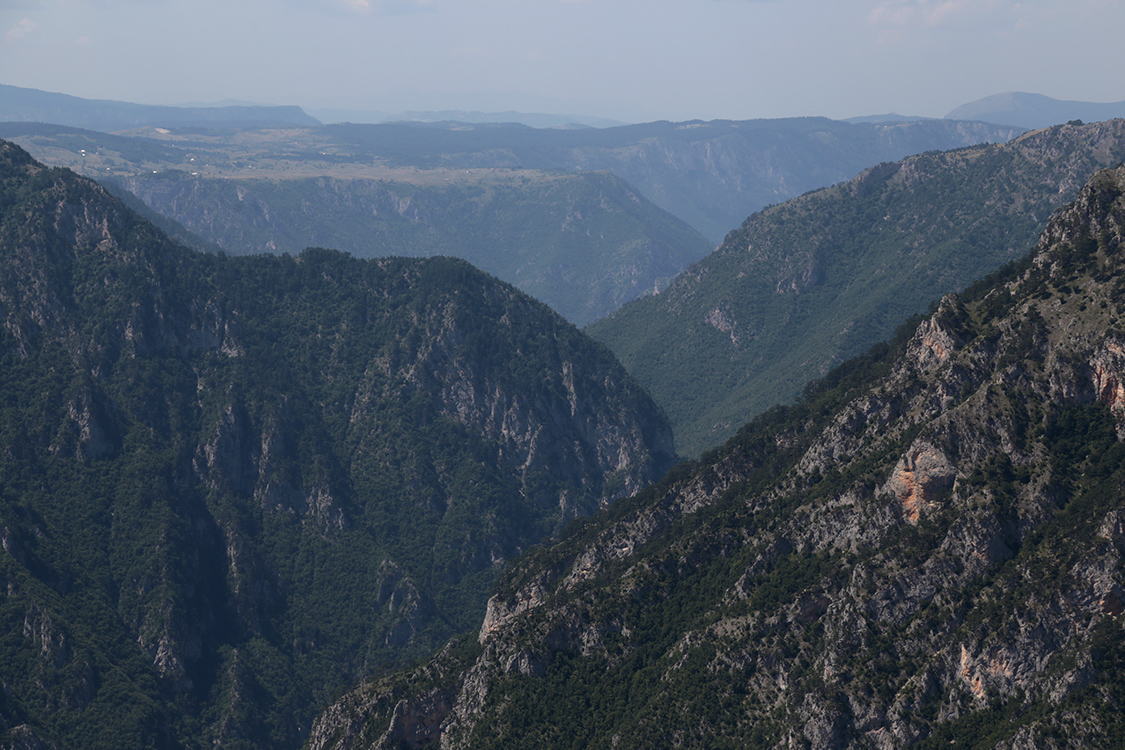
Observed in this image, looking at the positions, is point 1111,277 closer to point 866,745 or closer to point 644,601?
point 866,745

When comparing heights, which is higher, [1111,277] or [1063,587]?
[1111,277]

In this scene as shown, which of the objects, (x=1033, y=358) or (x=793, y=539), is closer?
(x=1033, y=358)

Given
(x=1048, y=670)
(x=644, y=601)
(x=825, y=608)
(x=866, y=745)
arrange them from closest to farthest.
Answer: (x=1048, y=670)
(x=866, y=745)
(x=825, y=608)
(x=644, y=601)

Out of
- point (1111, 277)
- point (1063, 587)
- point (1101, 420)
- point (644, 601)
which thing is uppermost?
point (1111, 277)

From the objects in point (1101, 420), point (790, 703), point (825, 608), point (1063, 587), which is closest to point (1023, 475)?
point (1101, 420)

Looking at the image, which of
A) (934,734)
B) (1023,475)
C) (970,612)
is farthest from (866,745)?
(1023,475)

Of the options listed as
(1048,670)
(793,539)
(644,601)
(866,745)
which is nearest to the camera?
(1048,670)
